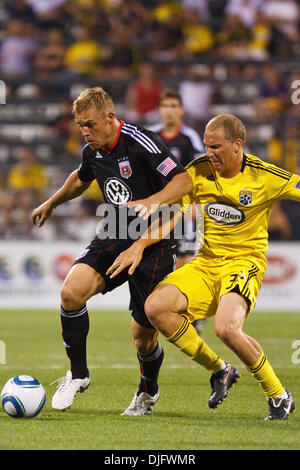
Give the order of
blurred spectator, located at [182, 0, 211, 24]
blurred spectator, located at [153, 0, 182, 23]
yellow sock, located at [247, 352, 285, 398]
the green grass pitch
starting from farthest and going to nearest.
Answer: blurred spectator, located at [153, 0, 182, 23] < blurred spectator, located at [182, 0, 211, 24] < yellow sock, located at [247, 352, 285, 398] < the green grass pitch

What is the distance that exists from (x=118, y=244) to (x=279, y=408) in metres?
1.46

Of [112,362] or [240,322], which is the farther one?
[112,362]

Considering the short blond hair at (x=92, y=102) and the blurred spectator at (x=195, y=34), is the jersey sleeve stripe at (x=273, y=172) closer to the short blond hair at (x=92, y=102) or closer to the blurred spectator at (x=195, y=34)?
the short blond hair at (x=92, y=102)

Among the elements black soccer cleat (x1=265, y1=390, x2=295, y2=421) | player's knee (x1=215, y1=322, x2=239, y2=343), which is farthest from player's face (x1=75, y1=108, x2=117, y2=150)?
black soccer cleat (x1=265, y1=390, x2=295, y2=421)

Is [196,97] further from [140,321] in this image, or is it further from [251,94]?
[140,321]

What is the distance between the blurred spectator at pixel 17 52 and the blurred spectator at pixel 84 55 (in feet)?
2.32

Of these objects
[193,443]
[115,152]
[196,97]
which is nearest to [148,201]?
[115,152]

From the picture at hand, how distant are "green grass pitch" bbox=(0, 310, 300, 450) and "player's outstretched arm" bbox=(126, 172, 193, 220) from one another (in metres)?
1.27

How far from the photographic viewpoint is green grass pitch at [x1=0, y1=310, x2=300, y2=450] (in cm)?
461

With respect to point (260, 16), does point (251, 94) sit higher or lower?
lower

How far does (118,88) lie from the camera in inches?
625

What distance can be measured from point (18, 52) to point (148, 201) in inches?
474

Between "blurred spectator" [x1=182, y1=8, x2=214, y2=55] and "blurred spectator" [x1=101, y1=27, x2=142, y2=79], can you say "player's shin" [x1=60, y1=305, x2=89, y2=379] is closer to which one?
"blurred spectator" [x1=101, y1=27, x2=142, y2=79]

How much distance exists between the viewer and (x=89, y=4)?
17266mm
